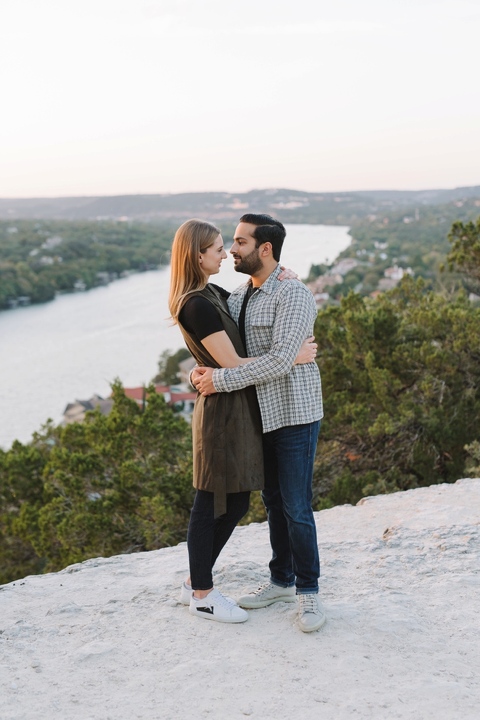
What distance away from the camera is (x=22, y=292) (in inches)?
2616

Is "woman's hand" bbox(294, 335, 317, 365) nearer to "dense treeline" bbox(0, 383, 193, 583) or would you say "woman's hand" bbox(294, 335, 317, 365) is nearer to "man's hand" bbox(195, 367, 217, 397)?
"man's hand" bbox(195, 367, 217, 397)

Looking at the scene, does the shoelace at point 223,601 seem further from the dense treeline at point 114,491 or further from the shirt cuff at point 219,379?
the dense treeline at point 114,491

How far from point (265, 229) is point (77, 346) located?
162 feet

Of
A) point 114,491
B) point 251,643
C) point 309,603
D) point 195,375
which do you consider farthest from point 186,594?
point 114,491

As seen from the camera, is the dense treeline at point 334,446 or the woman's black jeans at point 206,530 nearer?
the woman's black jeans at point 206,530

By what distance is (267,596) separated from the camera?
307 cm

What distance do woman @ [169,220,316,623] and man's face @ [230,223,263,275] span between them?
65mm

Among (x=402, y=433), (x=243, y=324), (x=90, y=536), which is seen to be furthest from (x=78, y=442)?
(x=243, y=324)

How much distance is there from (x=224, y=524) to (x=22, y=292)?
2624 inches

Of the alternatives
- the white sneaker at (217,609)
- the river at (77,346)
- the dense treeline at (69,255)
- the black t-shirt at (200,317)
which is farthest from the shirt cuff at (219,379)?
the dense treeline at (69,255)

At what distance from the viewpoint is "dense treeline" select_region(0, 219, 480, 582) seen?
7.88 metres

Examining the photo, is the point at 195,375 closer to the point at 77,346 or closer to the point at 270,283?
the point at 270,283

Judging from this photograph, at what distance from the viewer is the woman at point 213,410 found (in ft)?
8.73

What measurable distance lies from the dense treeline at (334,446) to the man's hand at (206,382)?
4620 millimetres
